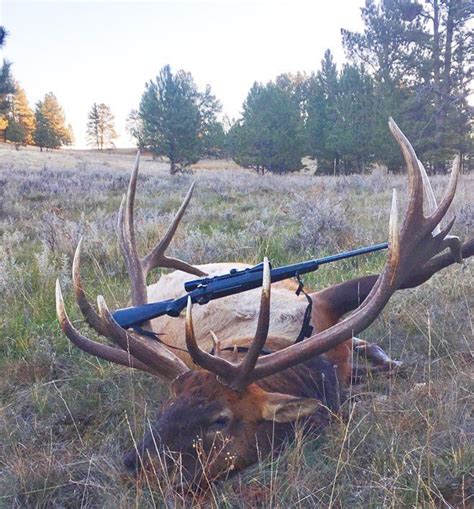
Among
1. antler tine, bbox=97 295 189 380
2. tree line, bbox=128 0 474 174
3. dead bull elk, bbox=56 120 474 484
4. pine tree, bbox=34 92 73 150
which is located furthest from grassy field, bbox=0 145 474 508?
pine tree, bbox=34 92 73 150

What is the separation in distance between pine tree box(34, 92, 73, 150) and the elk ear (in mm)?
64407

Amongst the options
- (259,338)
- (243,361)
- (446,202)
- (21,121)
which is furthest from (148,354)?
(21,121)

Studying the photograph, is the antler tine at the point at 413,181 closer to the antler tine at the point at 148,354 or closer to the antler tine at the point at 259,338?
the antler tine at the point at 259,338

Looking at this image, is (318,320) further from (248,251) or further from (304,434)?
(248,251)

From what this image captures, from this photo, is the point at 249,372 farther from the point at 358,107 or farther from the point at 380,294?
the point at 358,107

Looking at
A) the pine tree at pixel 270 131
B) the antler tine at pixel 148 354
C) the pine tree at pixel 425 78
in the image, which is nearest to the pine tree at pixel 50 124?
the pine tree at pixel 270 131

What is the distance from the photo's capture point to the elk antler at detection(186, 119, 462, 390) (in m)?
2.19

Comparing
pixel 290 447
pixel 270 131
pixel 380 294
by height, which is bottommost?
pixel 290 447

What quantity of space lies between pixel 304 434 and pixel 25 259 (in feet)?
15.4

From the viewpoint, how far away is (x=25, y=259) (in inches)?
242

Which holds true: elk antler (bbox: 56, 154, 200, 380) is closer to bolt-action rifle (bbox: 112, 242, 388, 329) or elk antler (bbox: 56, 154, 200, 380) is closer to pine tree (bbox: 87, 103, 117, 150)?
bolt-action rifle (bbox: 112, 242, 388, 329)

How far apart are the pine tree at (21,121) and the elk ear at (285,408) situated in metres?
62.1

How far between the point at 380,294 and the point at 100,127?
88.8 m

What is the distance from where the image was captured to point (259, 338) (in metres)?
2.11
